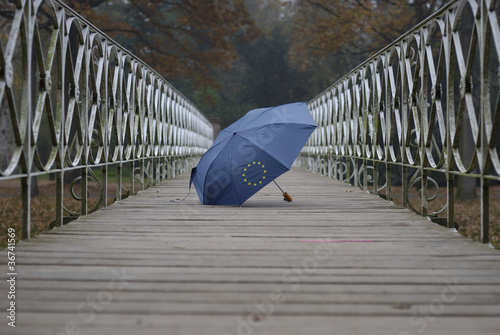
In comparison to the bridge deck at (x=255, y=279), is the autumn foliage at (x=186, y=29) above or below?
above

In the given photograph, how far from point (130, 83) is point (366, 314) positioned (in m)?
4.87

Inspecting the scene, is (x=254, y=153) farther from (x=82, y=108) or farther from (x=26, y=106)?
(x=26, y=106)

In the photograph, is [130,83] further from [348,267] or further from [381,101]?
[348,267]

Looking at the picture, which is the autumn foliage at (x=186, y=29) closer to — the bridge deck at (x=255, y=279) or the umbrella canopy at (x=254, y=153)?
the umbrella canopy at (x=254, y=153)

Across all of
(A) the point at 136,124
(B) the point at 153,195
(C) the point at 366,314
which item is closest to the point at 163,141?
(A) the point at 136,124

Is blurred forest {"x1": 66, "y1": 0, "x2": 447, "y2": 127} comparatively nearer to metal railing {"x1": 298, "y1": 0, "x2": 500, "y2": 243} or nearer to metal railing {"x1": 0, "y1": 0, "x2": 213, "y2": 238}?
metal railing {"x1": 298, "y1": 0, "x2": 500, "y2": 243}

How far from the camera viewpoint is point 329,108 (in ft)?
34.0

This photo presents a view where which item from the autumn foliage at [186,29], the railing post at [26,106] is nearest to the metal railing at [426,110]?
the railing post at [26,106]

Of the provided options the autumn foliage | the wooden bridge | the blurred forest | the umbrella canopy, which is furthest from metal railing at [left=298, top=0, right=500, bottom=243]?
the autumn foliage

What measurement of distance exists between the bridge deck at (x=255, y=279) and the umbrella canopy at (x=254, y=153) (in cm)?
78

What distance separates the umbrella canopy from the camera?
5031 mm

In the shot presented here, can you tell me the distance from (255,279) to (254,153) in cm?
261

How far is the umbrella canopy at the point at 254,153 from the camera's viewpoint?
5031 mm

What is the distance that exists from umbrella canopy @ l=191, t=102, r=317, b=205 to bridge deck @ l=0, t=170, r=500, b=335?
78 centimetres
